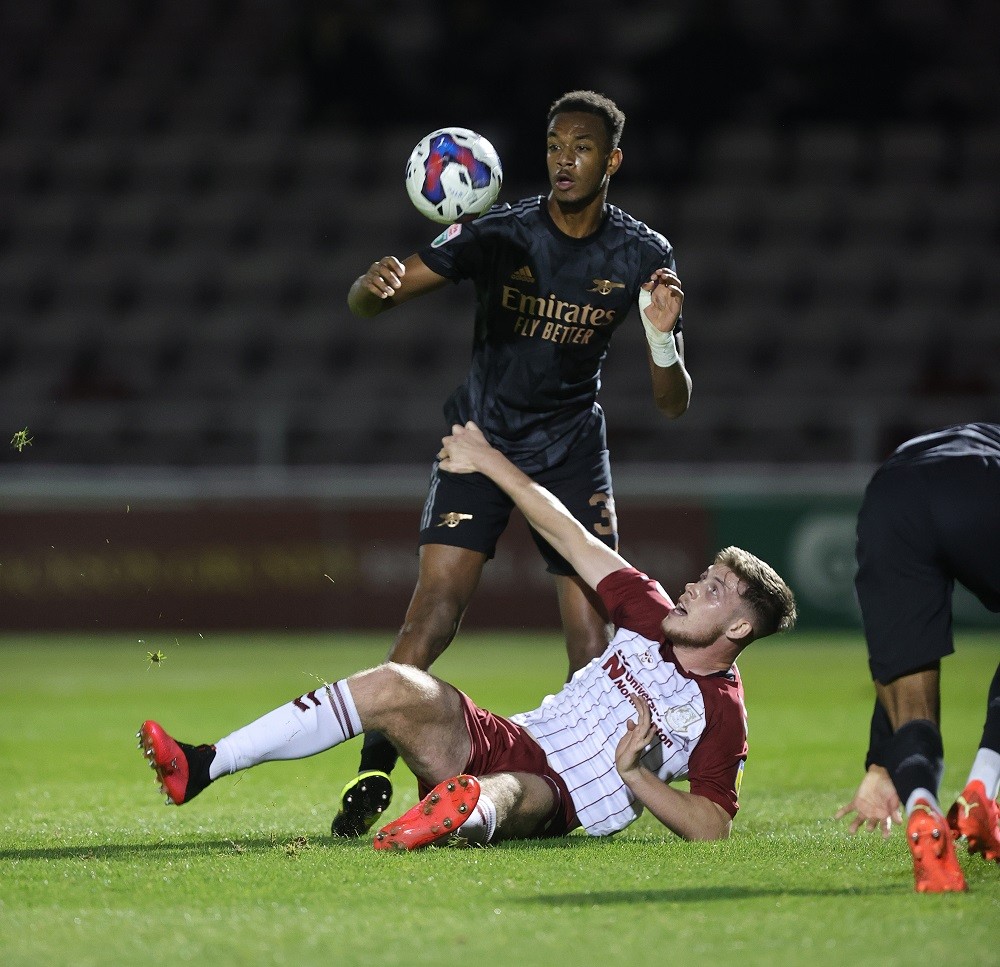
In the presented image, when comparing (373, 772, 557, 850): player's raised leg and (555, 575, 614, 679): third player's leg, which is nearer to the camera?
(373, 772, 557, 850): player's raised leg

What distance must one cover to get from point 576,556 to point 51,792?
231cm

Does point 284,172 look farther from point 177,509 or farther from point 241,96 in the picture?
point 177,509

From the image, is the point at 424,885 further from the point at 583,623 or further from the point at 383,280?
the point at 383,280

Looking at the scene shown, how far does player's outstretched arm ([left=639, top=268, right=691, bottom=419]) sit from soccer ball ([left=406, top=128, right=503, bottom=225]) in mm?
715

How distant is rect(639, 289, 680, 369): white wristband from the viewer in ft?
17.9

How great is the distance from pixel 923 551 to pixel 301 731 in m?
1.89

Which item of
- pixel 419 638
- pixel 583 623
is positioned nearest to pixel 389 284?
pixel 419 638

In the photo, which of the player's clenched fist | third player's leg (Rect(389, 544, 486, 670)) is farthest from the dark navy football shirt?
third player's leg (Rect(389, 544, 486, 670))

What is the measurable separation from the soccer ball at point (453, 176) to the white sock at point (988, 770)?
8.95 ft

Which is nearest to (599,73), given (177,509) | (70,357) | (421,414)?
(421,414)

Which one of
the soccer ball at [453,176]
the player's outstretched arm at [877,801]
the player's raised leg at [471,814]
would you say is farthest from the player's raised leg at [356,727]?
the soccer ball at [453,176]

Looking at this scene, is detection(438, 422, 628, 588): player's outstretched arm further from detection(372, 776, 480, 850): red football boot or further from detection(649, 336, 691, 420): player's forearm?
detection(372, 776, 480, 850): red football boot

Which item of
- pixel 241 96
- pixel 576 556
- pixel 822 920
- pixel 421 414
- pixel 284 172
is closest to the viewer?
pixel 822 920

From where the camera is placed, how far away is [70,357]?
15930mm
